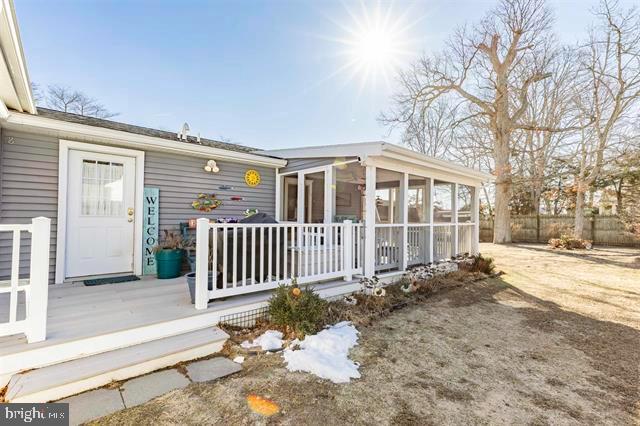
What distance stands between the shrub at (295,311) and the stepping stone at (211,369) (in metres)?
0.74

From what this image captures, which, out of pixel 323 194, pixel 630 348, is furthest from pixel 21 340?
pixel 630 348

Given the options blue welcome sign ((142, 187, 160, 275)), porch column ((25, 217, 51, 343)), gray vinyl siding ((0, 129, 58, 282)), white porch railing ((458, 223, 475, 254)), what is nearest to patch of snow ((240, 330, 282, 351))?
porch column ((25, 217, 51, 343))

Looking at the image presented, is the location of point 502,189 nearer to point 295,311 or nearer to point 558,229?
point 558,229

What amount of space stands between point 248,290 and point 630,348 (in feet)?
14.2

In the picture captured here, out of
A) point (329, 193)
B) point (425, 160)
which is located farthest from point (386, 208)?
point (329, 193)

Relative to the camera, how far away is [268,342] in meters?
3.02

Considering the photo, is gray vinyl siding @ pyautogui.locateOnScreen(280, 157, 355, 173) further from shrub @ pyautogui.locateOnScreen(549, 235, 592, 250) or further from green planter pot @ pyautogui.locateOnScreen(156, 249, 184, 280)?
shrub @ pyautogui.locateOnScreen(549, 235, 592, 250)

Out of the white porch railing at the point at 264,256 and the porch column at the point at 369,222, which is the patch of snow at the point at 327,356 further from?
the porch column at the point at 369,222

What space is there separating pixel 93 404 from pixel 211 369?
817mm

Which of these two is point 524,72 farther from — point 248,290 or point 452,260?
point 248,290

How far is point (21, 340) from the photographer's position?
2365mm

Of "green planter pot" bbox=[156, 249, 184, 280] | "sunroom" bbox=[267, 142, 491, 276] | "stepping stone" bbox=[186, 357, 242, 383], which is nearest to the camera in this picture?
"stepping stone" bbox=[186, 357, 242, 383]

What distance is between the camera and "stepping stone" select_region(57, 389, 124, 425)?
190 centimetres

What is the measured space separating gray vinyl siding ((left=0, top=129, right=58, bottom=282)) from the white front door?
0.20 meters
